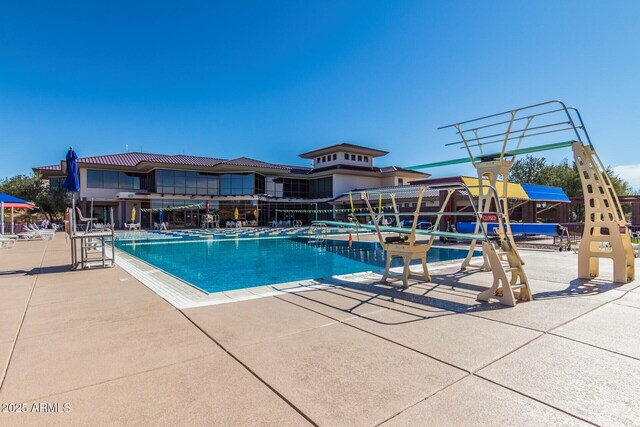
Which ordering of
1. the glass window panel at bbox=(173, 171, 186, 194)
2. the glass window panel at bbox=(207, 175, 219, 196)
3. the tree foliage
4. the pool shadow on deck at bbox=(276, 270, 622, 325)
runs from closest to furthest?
the pool shadow on deck at bbox=(276, 270, 622, 325) < the glass window panel at bbox=(173, 171, 186, 194) < the tree foliage < the glass window panel at bbox=(207, 175, 219, 196)

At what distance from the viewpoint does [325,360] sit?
3104 mm

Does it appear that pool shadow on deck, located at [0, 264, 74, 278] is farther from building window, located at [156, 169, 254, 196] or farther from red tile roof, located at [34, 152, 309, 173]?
building window, located at [156, 169, 254, 196]

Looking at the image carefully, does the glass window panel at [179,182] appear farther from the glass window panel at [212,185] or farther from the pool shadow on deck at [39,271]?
the pool shadow on deck at [39,271]

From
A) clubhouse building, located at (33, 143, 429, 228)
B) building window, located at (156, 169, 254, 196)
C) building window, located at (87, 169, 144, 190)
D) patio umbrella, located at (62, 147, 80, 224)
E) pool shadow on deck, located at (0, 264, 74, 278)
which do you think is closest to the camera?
pool shadow on deck, located at (0, 264, 74, 278)

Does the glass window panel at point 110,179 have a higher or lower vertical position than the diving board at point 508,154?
higher

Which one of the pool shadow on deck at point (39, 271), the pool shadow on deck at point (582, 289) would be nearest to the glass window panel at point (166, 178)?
the pool shadow on deck at point (39, 271)

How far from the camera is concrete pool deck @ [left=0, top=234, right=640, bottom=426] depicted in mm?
2289

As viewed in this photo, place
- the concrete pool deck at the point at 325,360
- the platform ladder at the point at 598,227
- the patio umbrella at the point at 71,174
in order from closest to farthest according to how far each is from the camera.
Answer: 1. the concrete pool deck at the point at 325,360
2. the platform ladder at the point at 598,227
3. the patio umbrella at the point at 71,174

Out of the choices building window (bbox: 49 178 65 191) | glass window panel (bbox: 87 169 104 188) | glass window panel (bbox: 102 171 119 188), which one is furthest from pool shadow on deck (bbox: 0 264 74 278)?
building window (bbox: 49 178 65 191)

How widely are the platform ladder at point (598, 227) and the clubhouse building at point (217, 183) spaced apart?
28703 mm

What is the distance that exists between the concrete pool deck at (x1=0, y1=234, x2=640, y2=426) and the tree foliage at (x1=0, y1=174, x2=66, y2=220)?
39053 millimetres

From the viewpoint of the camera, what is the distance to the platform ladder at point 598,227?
263 inches

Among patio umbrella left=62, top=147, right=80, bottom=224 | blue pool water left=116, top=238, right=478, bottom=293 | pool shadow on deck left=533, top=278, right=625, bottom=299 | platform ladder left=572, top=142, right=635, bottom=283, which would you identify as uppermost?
patio umbrella left=62, top=147, right=80, bottom=224

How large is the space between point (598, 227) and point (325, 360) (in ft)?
22.8
